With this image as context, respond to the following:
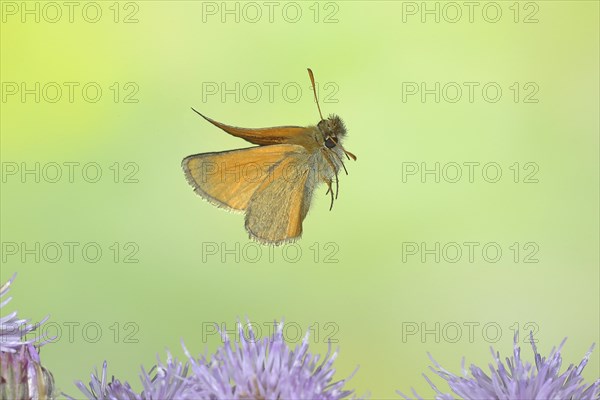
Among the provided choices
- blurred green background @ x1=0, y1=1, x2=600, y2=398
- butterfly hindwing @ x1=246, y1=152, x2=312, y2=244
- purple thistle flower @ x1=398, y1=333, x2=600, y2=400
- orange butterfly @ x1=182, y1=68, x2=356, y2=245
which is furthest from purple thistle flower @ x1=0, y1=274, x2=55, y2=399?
blurred green background @ x1=0, y1=1, x2=600, y2=398

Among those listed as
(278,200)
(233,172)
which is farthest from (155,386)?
(278,200)

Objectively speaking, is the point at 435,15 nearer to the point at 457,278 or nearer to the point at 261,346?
the point at 457,278

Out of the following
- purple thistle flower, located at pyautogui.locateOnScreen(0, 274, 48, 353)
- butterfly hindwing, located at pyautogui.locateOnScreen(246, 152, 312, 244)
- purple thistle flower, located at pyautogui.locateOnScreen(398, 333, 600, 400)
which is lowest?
purple thistle flower, located at pyautogui.locateOnScreen(398, 333, 600, 400)

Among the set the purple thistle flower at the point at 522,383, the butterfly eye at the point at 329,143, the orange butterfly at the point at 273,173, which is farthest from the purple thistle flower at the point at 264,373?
the butterfly eye at the point at 329,143

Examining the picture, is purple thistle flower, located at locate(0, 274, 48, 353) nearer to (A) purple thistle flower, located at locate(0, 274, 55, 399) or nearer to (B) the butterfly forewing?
(A) purple thistle flower, located at locate(0, 274, 55, 399)

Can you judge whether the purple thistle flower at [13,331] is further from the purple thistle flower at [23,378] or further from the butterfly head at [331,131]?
the butterfly head at [331,131]

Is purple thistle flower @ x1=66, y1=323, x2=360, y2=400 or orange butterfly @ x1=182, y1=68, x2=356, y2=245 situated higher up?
orange butterfly @ x1=182, y1=68, x2=356, y2=245

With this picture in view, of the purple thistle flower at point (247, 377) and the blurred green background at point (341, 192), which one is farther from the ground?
the blurred green background at point (341, 192)
